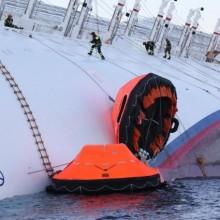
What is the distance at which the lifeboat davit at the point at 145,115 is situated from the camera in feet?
39.4

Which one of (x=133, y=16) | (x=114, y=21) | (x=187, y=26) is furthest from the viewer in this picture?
(x=187, y=26)

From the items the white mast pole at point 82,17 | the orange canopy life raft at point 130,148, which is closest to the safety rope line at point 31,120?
the orange canopy life raft at point 130,148

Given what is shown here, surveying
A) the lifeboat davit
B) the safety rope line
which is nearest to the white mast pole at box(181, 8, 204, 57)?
the lifeboat davit

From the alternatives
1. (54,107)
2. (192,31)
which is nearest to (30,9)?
(192,31)

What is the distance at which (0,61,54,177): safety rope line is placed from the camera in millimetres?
10898

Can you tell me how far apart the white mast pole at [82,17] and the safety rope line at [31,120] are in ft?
46.3

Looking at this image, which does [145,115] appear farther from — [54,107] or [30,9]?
[30,9]

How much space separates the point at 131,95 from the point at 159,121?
3.96 feet

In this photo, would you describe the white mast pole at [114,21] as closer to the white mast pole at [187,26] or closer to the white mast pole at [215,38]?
the white mast pole at [187,26]

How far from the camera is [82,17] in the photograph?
26.6 meters

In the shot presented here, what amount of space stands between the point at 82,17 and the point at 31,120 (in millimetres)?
15904

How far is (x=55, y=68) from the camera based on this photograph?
1409cm

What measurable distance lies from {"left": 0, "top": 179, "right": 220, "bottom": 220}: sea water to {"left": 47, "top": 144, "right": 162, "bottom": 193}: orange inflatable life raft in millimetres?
156

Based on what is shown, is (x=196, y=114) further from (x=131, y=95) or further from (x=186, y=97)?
(x=131, y=95)
